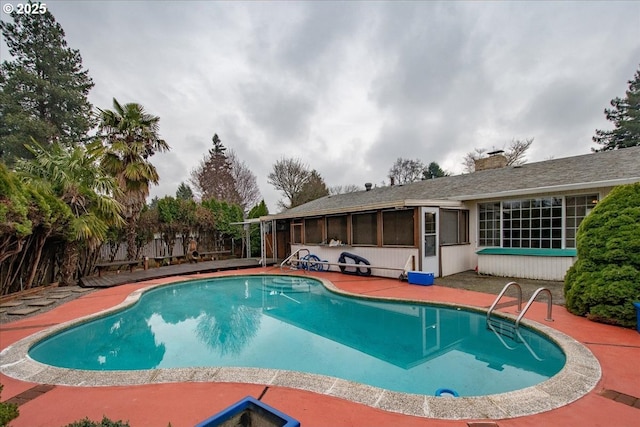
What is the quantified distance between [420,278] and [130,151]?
37.0 ft

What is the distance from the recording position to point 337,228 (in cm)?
1169

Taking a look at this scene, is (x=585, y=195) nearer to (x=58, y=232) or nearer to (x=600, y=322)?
(x=600, y=322)

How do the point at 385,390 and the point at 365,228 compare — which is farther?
the point at 365,228

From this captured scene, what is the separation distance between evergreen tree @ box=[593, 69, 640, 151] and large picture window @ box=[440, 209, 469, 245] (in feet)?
72.9

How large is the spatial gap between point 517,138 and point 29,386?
97.3ft

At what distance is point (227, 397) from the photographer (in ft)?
9.98

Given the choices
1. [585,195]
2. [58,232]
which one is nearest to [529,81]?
[585,195]

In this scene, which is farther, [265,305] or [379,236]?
[379,236]

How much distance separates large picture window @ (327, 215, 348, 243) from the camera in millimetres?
11427

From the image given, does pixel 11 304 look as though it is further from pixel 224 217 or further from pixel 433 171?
pixel 433 171

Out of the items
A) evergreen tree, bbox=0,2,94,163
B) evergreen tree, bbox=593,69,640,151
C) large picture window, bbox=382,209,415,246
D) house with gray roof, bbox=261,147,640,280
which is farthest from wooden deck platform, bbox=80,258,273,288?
evergreen tree, bbox=593,69,640,151

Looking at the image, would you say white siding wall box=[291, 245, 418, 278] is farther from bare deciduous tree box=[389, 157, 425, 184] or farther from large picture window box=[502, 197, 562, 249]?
bare deciduous tree box=[389, 157, 425, 184]

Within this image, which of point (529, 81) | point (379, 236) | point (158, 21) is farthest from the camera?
point (529, 81)

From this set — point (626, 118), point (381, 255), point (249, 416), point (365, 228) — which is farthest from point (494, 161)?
point (626, 118)
